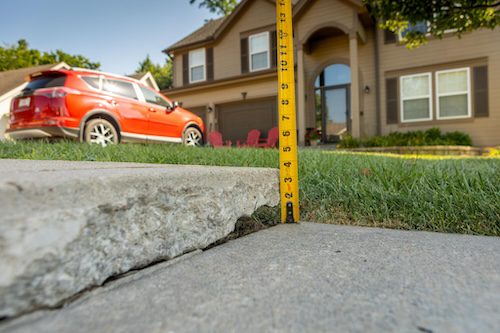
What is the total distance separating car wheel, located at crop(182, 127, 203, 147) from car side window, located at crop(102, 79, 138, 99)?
69.9 inches

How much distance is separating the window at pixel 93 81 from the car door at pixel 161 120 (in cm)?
128

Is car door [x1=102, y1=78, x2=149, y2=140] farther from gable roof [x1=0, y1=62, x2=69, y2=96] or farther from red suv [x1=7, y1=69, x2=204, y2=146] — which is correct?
gable roof [x1=0, y1=62, x2=69, y2=96]

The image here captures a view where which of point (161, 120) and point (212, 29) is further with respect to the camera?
point (212, 29)

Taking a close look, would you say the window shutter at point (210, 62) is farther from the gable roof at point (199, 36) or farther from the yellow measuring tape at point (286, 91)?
the yellow measuring tape at point (286, 91)

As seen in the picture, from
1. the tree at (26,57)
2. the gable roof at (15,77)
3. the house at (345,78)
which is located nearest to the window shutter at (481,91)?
the house at (345,78)

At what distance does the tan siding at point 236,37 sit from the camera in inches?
597

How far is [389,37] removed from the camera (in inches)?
485

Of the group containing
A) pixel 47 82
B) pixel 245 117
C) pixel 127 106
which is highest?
pixel 245 117

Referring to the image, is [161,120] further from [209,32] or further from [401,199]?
[209,32]

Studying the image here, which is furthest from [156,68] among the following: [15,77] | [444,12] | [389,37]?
[444,12]

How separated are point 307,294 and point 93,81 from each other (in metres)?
7.01

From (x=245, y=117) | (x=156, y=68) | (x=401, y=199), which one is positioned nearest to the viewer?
(x=401, y=199)

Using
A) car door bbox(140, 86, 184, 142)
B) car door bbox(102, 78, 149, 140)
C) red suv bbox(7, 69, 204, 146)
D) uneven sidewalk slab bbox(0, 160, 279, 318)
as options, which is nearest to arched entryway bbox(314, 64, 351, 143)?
car door bbox(140, 86, 184, 142)

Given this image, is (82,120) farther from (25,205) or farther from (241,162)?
(25,205)
